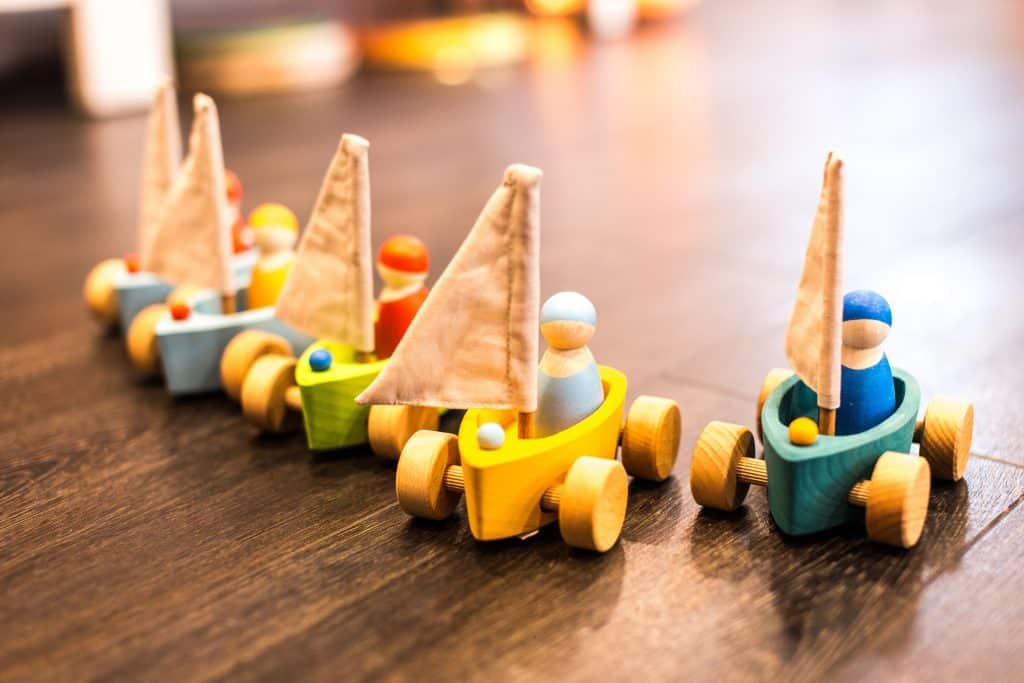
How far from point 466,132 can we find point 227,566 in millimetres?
1441

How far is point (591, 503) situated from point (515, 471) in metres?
0.05

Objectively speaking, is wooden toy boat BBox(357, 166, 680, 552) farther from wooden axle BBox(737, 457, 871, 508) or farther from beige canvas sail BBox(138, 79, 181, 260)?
beige canvas sail BBox(138, 79, 181, 260)

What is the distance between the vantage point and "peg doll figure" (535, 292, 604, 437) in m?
0.77

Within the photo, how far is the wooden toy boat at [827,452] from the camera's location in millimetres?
715

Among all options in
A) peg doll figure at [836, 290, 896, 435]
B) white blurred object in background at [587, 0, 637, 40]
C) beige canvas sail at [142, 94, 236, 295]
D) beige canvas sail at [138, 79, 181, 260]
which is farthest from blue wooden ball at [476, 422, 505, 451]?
white blurred object in background at [587, 0, 637, 40]

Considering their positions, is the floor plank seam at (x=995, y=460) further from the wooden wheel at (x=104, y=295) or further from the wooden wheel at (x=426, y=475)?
the wooden wheel at (x=104, y=295)

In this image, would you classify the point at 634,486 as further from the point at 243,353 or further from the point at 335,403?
the point at 243,353

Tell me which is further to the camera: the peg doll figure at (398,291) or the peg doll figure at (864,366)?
the peg doll figure at (398,291)

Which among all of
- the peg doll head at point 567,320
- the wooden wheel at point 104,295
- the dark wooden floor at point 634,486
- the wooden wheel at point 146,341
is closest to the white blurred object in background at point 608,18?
the dark wooden floor at point 634,486

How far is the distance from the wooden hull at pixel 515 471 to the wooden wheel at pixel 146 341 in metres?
0.40

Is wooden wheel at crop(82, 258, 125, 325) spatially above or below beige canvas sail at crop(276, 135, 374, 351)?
below

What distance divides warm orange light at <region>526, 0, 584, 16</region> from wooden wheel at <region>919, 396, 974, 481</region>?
2645 mm

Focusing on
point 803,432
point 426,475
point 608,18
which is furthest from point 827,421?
point 608,18

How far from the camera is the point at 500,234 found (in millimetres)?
731
